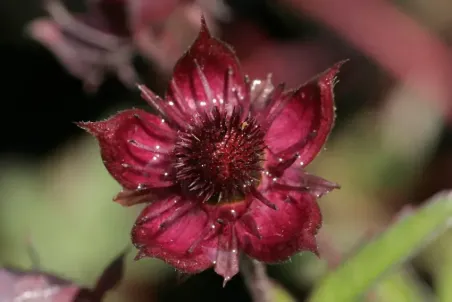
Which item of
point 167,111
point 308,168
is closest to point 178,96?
point 167,111

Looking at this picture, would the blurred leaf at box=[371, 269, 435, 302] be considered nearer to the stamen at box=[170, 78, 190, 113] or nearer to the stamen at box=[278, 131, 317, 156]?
the stamen at box=[278, 131, 317, 156]

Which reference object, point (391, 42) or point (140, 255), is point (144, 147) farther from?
point (391, 42)

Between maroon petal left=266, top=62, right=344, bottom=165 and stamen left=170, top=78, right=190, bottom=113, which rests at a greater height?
maroon petal left=266, top=62, right=344, bottom=165

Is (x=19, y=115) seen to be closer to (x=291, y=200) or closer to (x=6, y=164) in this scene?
(x=6, y=164)

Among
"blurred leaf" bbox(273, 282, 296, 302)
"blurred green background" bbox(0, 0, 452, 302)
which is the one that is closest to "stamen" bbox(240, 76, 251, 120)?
"blurred leaf" bbox(273, 282, 296, 302)

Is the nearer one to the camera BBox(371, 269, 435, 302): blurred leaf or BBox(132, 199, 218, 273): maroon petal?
BBox(132, 199, 218, 273): maroon petal

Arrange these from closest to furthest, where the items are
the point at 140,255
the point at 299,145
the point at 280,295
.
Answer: the point at 140,255 → the point at 299,145 → the point at 280,295
